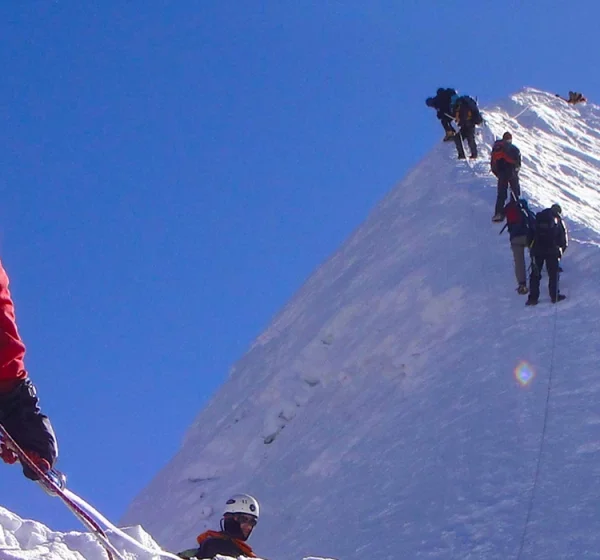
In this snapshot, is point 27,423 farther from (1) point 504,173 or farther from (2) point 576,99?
(2) point 576,99

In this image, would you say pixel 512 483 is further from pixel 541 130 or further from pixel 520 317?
pixel 541 130

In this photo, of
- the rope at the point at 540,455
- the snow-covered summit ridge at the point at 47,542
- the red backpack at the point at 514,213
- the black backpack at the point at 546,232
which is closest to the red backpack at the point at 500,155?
the red backpack at the point at 514,213

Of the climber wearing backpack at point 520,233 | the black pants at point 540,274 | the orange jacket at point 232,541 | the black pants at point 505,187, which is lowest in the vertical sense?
the orange jacket at point 232,541

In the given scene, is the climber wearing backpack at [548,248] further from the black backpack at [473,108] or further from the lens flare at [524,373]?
the black backpack at [473,108]

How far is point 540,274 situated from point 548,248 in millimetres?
393

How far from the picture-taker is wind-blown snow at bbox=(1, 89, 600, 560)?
28.4 ft

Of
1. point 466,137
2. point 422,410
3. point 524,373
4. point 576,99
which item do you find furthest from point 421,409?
point 576,99

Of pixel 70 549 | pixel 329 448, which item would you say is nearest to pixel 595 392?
pixel 329 448

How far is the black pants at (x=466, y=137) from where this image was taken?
20.6 meters

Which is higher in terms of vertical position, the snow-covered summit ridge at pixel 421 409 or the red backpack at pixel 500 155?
the red backpack at pixel 500 155

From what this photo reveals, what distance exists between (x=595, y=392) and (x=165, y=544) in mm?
5907

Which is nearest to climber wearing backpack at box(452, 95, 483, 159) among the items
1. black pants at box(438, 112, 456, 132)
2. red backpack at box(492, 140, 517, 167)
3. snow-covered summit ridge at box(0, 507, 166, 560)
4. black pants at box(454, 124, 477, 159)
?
black pants at box(454, 124, 477, 159)

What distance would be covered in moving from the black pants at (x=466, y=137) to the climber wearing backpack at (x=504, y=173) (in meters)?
4.01

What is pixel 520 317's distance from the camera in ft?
41.1
